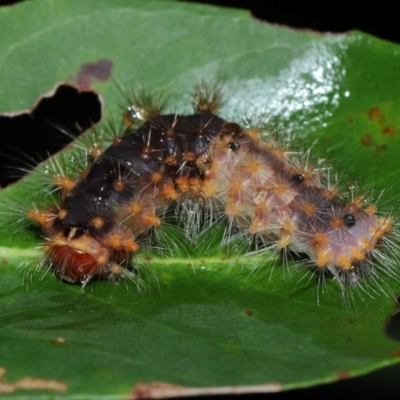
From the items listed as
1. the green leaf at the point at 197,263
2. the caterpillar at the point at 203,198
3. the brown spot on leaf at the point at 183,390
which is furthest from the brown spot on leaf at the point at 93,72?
the brown spot on leaf at the point at 183,390

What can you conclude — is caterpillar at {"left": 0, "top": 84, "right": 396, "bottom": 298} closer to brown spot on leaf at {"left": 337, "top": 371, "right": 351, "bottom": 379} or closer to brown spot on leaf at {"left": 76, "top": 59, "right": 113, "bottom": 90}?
brown spot on leaf at {"left": 76, "top": 59, "right": 113, "bottom": 90}

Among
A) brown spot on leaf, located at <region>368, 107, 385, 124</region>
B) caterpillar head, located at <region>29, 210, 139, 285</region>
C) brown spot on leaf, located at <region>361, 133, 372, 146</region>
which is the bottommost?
caterpillar head, located at <region>29, 210, 139, 285</region>

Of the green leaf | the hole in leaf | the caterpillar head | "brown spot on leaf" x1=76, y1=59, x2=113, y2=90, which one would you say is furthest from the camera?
"brown spot on leaf" x1=76, y1=59, x2=113, y2=90

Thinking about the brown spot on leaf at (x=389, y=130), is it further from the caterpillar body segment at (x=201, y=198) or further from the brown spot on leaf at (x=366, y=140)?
the caterpillar body segment at (x=201, y=198)

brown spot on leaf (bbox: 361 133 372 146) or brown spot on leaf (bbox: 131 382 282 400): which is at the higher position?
brown spot on leaf (bbox: 361 133 372 146)

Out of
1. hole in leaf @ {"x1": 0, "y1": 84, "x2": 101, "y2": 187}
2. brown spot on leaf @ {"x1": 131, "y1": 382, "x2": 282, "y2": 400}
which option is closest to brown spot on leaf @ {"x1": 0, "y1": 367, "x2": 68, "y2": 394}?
brown spot on leaf @ {"x1": 131, "y1": 382, "x2": 282, "y2": 400}

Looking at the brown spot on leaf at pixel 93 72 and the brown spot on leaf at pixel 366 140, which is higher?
the brown spot on leaf at pixel 93 72
